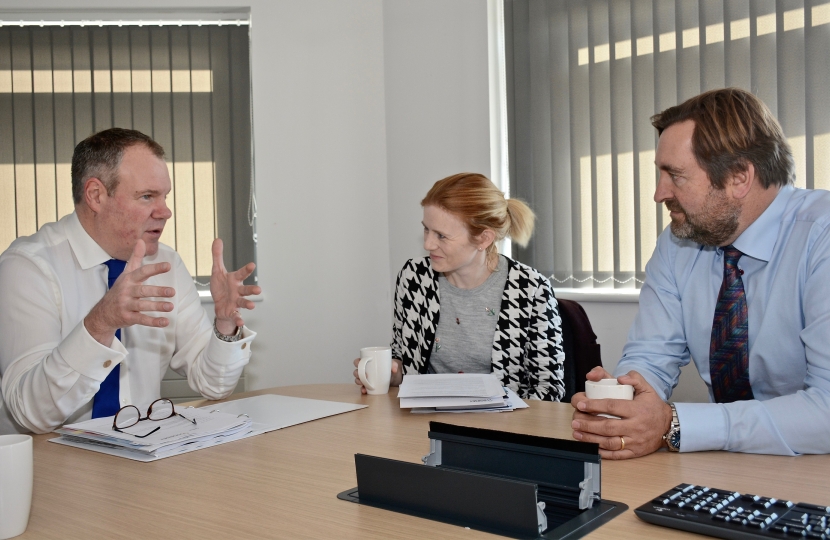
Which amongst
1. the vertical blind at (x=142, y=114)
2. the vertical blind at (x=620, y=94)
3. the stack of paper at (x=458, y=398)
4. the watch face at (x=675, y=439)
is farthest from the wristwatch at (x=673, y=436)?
the vertical blind at (x=142, y=114)

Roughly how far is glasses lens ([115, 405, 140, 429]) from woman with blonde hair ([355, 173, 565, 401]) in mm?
917

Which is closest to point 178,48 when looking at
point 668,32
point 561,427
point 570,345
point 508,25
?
point 508,25

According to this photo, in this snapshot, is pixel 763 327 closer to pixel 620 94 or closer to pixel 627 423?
pixel 627 423

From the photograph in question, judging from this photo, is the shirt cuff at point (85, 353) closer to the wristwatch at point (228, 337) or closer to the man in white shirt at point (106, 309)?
the man in white shirt at point (106, 309)

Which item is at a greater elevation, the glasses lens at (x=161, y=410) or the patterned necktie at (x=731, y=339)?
the patterned necktie at (x=731, y=339)

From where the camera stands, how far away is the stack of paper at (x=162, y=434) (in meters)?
1.27

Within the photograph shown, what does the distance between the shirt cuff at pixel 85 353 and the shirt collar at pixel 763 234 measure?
1371 millimetres

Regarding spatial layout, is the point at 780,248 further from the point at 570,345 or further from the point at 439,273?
the point at 439,273

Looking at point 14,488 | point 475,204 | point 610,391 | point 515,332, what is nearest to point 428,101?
point 475,204

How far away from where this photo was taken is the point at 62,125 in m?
3.69

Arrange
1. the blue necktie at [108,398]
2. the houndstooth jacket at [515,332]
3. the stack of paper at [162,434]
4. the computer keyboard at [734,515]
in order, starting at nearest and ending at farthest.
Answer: the computer keyboard at [734,515]
the stack of paper at [162,434]
the blue necktie at [108,398]
the houndstooth jacket at [515,332]

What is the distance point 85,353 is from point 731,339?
1386 mm

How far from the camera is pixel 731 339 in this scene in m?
1.55

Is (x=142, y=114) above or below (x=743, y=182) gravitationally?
above
